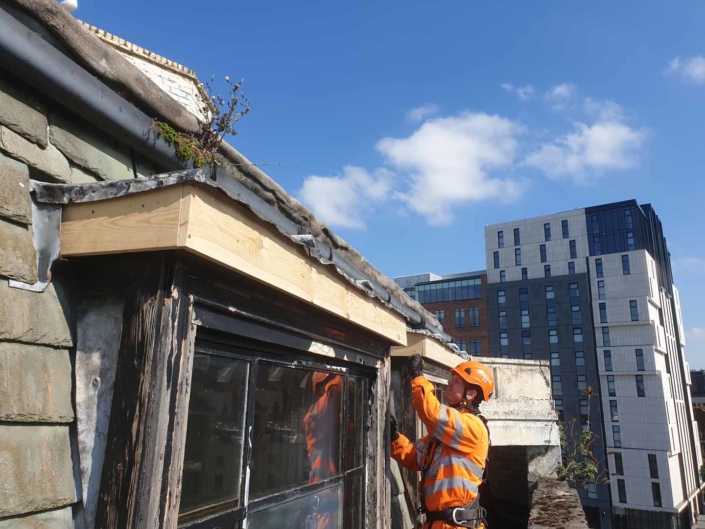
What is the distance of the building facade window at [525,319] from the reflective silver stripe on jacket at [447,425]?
180 ft

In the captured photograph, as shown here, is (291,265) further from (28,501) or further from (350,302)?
(28,501)

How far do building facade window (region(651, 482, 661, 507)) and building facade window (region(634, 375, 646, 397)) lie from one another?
7.68m

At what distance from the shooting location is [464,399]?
3865 mm

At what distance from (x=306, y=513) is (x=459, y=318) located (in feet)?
189

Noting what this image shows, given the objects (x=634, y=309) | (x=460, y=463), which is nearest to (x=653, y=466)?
(x=634, y=309)

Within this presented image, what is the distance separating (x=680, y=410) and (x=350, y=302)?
64707 millimetres

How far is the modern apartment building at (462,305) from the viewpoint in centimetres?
5784

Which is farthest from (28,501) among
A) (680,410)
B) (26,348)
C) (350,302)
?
(680,410)

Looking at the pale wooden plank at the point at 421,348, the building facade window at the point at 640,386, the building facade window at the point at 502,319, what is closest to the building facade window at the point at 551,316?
the building facade window at the point at 502,319

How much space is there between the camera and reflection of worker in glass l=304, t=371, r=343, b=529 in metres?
2.92

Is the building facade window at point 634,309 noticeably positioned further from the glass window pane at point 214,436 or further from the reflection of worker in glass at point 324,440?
the glass window pane at point 214,436

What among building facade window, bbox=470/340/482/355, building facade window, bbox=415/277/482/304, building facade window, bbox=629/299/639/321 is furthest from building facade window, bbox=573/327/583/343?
building facade window, bbox=415/277/482/304

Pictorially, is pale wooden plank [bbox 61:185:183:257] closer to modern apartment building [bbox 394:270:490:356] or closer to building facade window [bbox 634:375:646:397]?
building facade window [bbox 634:375:646:397]

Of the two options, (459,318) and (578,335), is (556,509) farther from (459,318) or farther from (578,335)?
(459,318)
